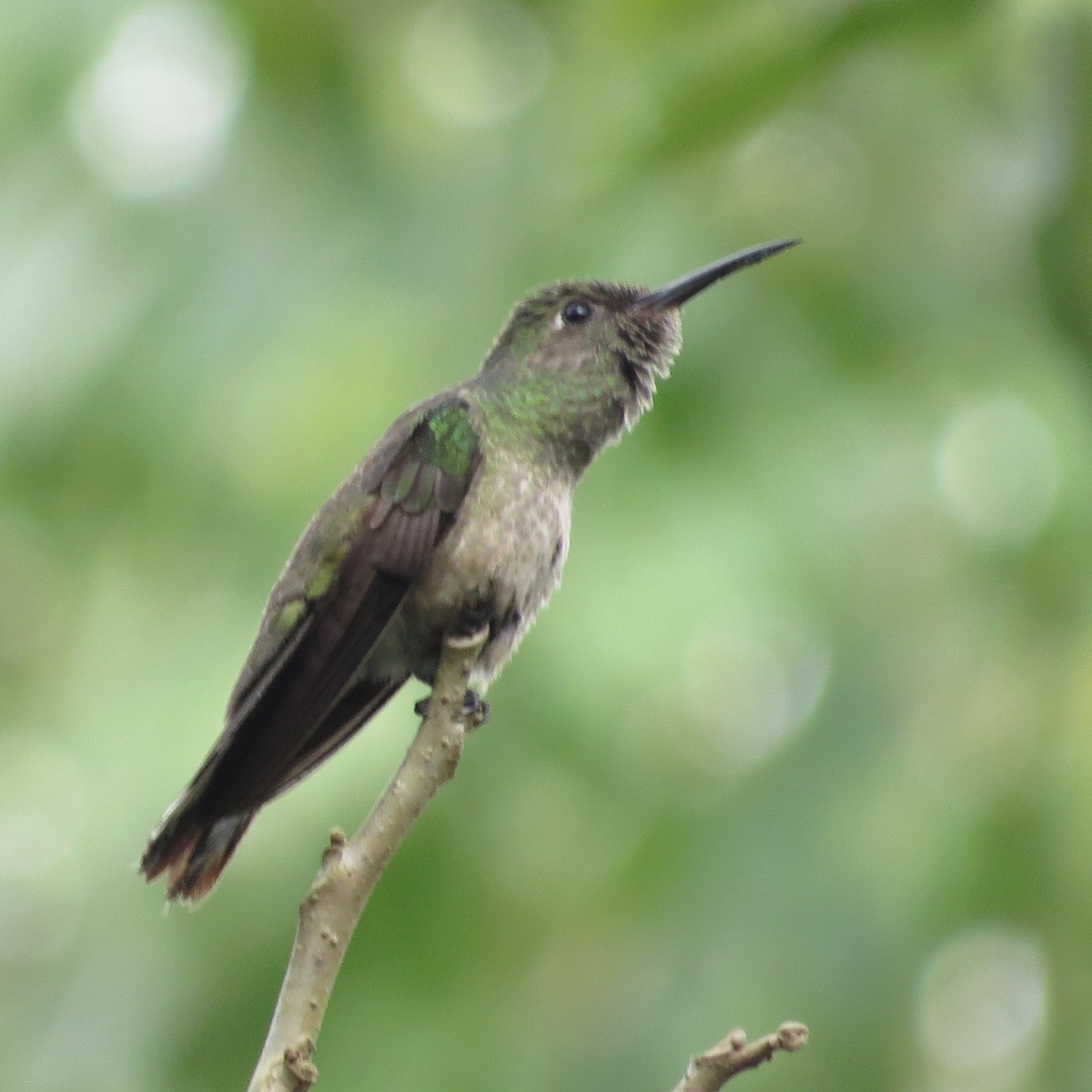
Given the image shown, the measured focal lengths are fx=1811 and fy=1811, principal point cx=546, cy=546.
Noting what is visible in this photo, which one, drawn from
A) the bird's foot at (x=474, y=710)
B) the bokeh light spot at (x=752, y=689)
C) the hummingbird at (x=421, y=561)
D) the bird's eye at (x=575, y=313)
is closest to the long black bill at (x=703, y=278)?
the hummingbird at (x=421, y=561)

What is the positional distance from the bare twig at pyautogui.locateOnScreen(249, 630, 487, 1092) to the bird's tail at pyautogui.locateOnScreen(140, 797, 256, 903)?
62 cm

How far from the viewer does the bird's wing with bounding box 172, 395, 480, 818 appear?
3.30 m

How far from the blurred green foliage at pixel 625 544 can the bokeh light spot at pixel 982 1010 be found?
0.11 ft

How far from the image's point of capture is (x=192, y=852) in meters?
3.43

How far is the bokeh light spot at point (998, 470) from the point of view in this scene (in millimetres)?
6449

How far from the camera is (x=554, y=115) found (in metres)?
7.38

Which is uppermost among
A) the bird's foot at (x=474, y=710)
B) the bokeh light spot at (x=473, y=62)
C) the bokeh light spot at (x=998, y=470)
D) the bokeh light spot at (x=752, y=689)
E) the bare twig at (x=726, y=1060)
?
the bokeh light spot at (x=473, y=62)

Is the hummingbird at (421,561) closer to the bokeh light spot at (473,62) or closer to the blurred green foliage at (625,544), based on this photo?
the blurred green foliage at (625,544)

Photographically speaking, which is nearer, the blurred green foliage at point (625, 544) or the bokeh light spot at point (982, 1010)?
the blurred green foliage at point (625, 544)

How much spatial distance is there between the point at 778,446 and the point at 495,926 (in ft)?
7.32

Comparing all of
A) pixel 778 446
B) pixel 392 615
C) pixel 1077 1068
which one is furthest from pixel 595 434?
pixel 1077 1068

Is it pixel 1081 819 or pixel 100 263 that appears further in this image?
pixel 100 263

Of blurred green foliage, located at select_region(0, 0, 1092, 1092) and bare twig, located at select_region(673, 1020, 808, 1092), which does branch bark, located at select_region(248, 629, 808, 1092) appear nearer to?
bare twig, located at select_region(673, 1020, 808, 1092)

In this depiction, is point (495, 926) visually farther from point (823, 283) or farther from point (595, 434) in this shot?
point (595, 434)
